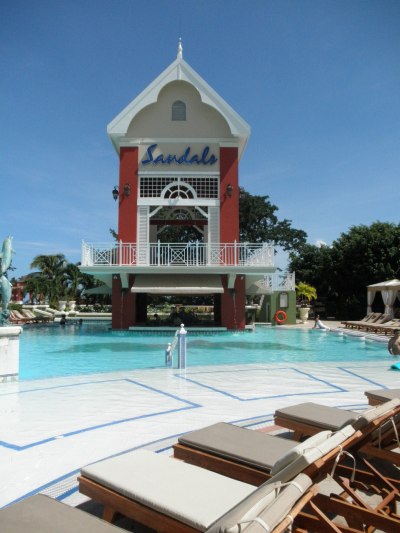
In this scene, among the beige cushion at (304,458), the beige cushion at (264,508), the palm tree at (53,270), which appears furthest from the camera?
the palm tree at (53,270)

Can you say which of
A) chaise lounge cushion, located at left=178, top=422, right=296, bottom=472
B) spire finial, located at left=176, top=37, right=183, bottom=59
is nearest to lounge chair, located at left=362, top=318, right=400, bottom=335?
spire finial, located at left=176, top=37, right=183, bottom=59

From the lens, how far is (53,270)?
142ft

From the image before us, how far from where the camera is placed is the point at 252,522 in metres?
1.64

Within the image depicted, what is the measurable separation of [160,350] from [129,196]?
939 centimetres

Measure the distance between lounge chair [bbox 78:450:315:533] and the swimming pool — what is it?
22.2 ft

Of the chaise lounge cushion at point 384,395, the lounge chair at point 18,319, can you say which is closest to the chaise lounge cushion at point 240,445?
the chaise lounge cushion at point 384,395

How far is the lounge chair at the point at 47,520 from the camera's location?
2.15 m

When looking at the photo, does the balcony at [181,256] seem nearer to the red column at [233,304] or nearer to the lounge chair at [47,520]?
the red column at [233,304]

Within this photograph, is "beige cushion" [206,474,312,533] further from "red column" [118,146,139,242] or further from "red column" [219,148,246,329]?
"red column" [118,146,139,242]

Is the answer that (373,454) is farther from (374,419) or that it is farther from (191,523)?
(191,523)

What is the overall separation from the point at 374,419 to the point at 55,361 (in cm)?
1096

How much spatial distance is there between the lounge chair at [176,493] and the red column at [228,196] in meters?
18.8

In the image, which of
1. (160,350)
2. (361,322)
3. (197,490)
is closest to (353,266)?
→ (361,322)

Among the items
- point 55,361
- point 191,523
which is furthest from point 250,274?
Answer: point 191,523
